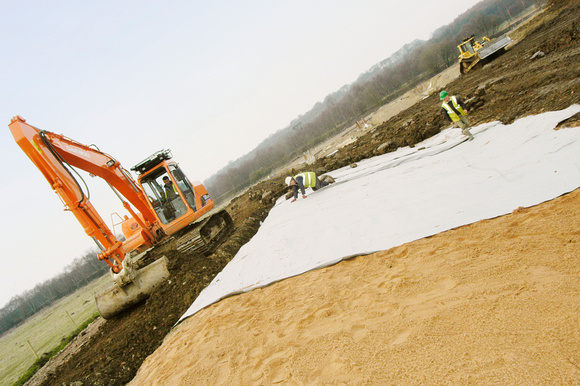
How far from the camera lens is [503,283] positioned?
2805mm

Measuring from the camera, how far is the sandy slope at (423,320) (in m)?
2.13

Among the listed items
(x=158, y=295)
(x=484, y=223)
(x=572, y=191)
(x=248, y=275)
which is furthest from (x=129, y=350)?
(x=572, y=191)

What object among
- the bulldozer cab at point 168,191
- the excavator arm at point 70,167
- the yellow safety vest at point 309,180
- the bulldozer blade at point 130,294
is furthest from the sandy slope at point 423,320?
the yellow safety vest at point 309,180

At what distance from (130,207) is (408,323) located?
899cm

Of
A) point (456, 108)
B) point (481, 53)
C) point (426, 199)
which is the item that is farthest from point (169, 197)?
point (481, 53)

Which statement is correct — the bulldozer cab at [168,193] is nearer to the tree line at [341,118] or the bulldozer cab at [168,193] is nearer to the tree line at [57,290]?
the tree line at [341,118]

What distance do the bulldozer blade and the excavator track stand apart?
1.26 meters

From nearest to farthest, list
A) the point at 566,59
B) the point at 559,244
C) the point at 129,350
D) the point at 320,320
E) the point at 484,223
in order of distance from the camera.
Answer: the point at 559,244 → the point at 320,320 → the point at 484,223 → the point at 129,350 → the point at 566,59

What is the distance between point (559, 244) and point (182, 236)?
9.16 m

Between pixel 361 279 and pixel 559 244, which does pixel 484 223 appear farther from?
pixel 361 279

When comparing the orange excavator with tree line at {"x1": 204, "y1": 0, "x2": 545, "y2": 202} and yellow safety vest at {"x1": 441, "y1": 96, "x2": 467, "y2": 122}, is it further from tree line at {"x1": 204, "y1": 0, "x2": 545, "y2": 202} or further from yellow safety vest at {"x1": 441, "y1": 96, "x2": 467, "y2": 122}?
tree line at {"x1": 204, "y1": 0, "x2": 545, "y2": 202}

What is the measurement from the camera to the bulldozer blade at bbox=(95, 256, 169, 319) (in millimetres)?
7461

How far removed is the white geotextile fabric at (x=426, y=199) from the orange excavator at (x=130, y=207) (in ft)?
7.43

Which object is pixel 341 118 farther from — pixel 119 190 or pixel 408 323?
pixel 408 323
